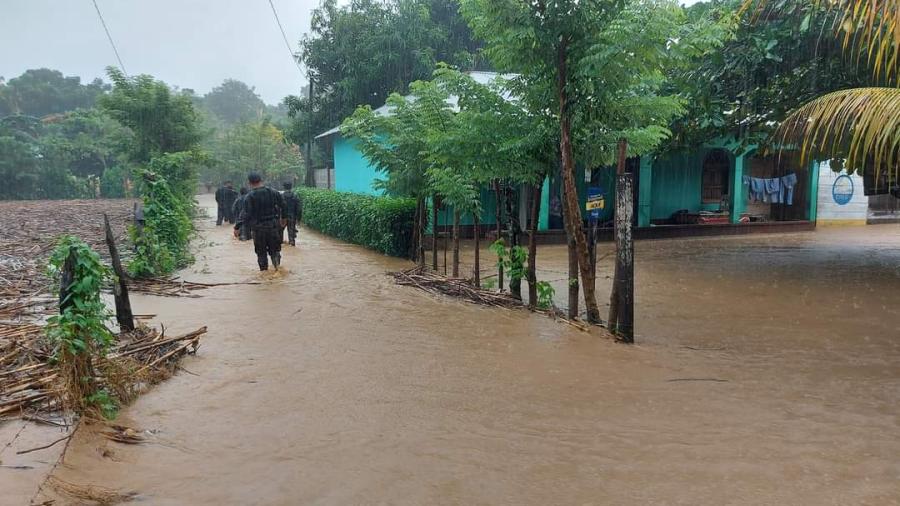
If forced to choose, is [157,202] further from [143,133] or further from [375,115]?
[143,133]

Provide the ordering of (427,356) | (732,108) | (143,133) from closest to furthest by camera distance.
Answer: (427,356) → (732,108) → (143,133)

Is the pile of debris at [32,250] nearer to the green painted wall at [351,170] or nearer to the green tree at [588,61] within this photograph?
the green tree at [588,61]

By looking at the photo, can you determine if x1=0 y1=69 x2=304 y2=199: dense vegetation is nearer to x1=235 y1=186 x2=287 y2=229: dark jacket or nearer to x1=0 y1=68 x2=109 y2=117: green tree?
x1=0 y1=68 x2=109 y2=117: green tree

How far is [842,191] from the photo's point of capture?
78.6 ft

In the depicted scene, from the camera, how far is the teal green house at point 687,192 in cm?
1861

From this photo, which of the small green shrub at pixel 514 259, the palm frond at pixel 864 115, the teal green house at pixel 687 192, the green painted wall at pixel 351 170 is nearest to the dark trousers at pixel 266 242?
the small green shrub at pixel 514 259

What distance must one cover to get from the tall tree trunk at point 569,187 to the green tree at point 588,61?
0.04ft

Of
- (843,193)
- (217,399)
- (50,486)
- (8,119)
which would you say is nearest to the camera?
(50,486)

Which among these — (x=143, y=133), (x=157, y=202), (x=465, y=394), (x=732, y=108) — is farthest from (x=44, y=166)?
(x=465, y=394)

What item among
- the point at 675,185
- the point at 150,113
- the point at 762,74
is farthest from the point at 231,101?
the point at 762,74

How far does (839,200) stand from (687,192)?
24.3ft

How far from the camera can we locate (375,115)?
10.9 meters

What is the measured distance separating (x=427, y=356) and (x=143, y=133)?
18.4m

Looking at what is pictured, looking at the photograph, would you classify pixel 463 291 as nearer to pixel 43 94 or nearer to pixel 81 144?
pixel 81 144
